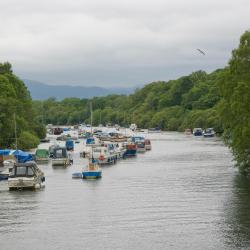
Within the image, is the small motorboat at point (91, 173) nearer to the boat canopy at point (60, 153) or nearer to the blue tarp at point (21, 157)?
the blue tarp at point (21, 157)

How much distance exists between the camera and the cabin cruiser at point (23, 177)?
70.8m

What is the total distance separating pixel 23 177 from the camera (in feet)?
234

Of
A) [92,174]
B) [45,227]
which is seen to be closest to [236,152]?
[92,174]

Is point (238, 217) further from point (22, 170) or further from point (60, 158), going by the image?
point (60, 158)

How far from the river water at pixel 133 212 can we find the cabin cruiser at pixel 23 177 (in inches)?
55.8

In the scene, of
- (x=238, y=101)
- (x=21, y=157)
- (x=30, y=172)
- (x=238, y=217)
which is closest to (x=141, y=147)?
(x=21, y=157)

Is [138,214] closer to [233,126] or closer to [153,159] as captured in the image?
[233,126]

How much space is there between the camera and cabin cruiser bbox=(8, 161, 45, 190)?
232 feet

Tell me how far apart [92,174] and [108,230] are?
1347 inches

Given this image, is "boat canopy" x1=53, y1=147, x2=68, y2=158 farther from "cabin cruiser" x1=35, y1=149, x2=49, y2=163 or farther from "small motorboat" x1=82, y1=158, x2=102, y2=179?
"small motorboat" x1=82, y1=158, x2=102, y2=179

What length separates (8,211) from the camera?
5709 cm

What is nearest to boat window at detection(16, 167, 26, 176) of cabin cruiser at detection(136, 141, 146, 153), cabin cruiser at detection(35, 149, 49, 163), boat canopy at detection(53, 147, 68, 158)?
boat canopy at detection(53, 147, 68, 158)

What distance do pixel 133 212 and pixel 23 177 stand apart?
19712 millimetres

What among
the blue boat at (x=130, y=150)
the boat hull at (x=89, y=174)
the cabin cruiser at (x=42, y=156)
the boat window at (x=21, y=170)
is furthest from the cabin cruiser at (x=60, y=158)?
the boat window at (x=21, y=170)
